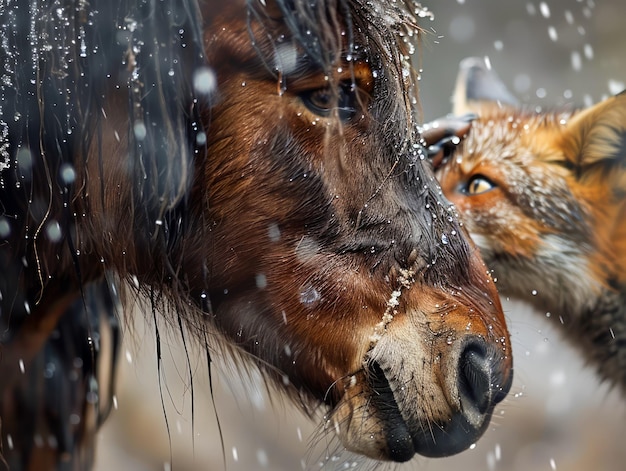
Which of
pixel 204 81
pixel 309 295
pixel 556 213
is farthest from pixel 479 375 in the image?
pixel 556 213

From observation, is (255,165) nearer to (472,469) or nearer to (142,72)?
(142,72)

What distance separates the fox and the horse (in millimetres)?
412

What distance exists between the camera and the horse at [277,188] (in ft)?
2.25

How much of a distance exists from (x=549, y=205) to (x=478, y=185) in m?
0.13

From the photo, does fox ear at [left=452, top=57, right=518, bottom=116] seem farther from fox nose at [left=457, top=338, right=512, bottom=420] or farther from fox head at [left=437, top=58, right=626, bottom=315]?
fox nose at [left=457, top=338, right=512, bottom=420]

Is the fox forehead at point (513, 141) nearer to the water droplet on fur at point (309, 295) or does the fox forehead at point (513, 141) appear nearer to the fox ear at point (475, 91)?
the fox ear at point (475, 91)

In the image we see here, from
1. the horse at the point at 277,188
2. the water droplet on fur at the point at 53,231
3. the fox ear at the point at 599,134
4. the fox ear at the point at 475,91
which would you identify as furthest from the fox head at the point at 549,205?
the water droplet on fur at the point at 53,231

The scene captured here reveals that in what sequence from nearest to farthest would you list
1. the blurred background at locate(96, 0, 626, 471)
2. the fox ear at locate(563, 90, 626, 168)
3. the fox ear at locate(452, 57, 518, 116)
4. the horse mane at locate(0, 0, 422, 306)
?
the horse mane at locate(0, 0, 422, 306)
the fox ear at locate(563, 90, 626, 168)
the fox ear at locate(452, 57, 518, 116)
the blurred background at locate(96, 0, 626, 471)

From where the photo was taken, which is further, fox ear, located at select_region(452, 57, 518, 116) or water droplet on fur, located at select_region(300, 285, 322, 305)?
fox ear, located at select_region(452, 57, 518, 116)

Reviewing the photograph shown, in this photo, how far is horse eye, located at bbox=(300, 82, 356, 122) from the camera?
687 mm

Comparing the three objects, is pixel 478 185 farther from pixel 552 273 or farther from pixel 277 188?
pixel 277 188

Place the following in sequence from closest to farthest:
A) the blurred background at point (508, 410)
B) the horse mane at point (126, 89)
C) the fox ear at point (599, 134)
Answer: the horse mane at point (126, 89) → the fox ear at point (599, 134) → the blurred background at point (508, 410)

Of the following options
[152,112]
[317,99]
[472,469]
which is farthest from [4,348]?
[472,469]

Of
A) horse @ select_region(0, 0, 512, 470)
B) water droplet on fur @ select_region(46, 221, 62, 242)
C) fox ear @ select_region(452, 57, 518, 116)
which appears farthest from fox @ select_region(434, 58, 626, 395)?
water droplet on fur @ select_region(46, 221, 62, 242)
